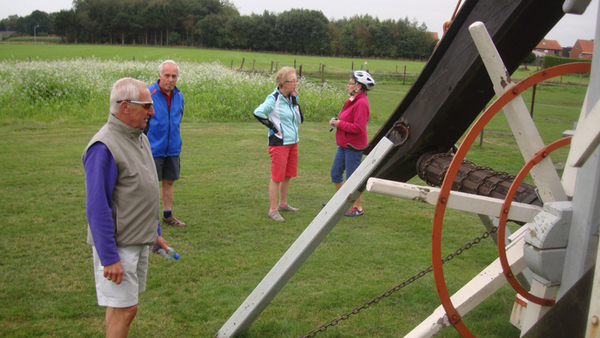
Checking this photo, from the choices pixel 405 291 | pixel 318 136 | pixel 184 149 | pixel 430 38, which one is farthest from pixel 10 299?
pixel 430 38

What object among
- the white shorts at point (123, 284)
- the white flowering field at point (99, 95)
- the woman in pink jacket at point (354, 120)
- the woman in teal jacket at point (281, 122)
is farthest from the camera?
the white flowering field at point (99, 95)

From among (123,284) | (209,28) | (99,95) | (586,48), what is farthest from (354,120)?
(209,28)

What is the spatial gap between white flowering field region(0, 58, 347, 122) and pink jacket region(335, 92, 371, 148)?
28.8 feet

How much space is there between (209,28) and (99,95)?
88907 mm

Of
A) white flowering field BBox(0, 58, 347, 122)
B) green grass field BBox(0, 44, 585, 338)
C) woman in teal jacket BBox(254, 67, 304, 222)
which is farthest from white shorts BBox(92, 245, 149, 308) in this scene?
white flowering field BBox(0, 58, 347, 122)

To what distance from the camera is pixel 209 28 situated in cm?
9762

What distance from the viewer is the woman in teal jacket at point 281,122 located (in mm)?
5680

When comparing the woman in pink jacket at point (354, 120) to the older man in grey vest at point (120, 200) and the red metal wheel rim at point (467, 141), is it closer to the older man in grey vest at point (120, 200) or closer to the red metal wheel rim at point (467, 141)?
the older man in grey vest at point (120, 200)

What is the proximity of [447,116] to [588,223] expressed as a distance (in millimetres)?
866

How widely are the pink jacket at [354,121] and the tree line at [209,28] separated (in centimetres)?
7913

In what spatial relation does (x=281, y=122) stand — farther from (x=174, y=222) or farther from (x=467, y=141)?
(x=467, y=141)

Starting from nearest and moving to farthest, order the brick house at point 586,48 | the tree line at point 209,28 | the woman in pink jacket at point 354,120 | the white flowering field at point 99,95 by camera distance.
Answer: the brick house at point 586,48 → the woman in pink jacket at point 354,120 → the white flowering field at point 99,95 → the tree line at point 209,28

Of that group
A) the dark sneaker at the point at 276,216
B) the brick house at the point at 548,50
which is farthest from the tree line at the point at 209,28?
the dark sneaker at the point at 276,216

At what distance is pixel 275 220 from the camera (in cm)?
593
